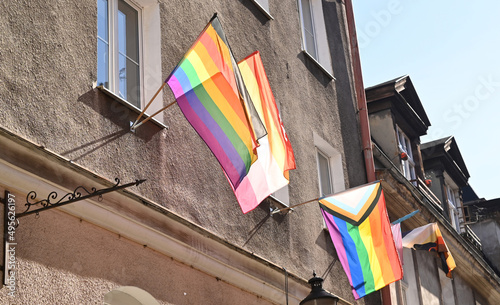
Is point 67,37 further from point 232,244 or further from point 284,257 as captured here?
point 284,257

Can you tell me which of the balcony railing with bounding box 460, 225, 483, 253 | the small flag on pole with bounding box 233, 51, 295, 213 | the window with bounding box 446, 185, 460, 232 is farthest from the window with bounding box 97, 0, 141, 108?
the balcony railing with bounding box 460, 225, 483, 253

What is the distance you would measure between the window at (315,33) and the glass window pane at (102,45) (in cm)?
578

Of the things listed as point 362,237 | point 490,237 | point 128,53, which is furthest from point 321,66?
point 490,237

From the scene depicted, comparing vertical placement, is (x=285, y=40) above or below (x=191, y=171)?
above

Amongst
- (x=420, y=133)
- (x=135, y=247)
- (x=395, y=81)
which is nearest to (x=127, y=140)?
(x=135, y=247)

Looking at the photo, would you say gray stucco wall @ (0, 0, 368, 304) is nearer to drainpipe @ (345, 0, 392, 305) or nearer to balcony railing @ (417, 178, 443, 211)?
drainpipe @ (345, 0, 392, 305)

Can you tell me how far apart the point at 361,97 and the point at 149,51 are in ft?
21.1

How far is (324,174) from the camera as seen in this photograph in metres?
13.1

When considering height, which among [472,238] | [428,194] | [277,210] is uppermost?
[472,238]

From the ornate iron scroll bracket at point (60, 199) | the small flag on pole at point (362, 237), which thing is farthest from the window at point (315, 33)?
the ornate iron scroll bracket at point (60, 199)

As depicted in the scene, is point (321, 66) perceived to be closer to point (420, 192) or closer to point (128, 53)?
point (420, 192)

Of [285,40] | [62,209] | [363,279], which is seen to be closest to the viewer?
[62,209]

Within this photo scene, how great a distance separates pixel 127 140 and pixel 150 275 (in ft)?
4.44

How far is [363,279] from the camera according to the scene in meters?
10.0
